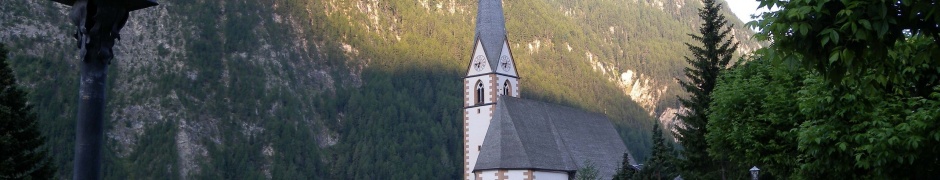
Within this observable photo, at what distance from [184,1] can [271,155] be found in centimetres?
2753

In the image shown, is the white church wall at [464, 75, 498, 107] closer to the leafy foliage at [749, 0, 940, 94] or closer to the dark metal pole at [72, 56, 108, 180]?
the leafy foliage at [749, 0, 940, 94]

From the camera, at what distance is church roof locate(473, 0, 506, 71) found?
66.2 metres

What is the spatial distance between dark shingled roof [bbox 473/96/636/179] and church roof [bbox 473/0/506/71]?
3.42 metres

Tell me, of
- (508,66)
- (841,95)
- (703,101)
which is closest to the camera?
(841,95)

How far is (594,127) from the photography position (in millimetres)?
71938

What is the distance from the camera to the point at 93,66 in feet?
26.4

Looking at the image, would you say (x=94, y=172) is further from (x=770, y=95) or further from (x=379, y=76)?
(x=379, y=76)

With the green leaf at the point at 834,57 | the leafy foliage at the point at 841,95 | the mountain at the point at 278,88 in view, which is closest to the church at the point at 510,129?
the leafy foliage at the point at 841,95

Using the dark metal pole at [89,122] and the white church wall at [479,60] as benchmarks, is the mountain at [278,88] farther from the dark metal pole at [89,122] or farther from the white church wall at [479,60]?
the dark metal pole at [89,122]

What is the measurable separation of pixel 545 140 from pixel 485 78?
559 centimetres

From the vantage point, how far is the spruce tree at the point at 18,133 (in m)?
29.2

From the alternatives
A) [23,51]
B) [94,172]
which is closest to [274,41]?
[23,51]

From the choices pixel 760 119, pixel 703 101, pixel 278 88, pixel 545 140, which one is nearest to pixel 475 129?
pixel 545 140

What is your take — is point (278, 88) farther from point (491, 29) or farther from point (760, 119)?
point (760, 119)
